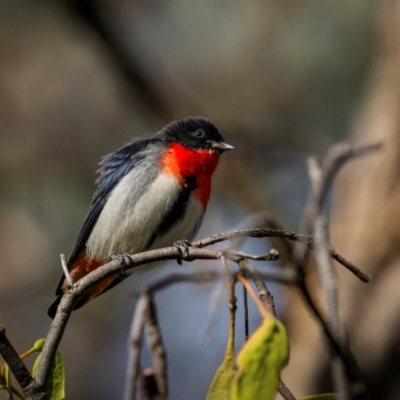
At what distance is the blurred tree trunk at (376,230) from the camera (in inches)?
204

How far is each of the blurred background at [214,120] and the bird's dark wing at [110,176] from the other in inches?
54.9

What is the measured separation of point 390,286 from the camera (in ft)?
17.8

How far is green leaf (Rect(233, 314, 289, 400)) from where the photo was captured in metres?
1.34

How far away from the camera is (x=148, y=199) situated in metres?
3.82

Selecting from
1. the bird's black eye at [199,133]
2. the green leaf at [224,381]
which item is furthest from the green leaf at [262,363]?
the bird's black eye at [199,133]

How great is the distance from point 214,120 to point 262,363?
582 cm

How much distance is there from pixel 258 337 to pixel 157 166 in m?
2.68

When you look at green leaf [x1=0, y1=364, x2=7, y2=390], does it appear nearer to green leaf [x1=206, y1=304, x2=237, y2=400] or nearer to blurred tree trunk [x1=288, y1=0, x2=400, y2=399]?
green leaf [x1=206, y1=304, x2=237, y2=400]

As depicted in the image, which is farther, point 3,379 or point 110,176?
point 110,176

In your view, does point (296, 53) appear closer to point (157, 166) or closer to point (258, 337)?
point (157, 166)

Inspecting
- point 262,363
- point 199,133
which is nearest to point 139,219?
point 199,133

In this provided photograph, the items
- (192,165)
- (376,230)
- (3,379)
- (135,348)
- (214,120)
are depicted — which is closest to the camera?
(3,379)

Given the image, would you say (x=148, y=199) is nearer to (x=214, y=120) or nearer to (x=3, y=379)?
(x=3, y=379)

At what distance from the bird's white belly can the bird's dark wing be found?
12 cm
